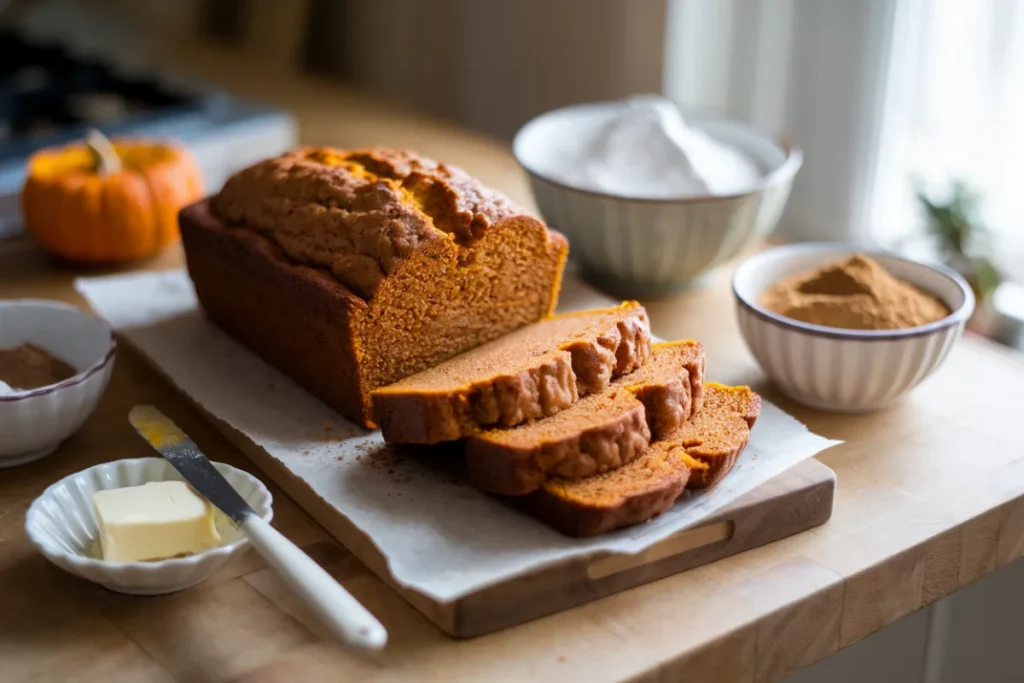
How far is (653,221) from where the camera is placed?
1823 mm

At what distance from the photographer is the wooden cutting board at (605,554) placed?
3.91 ft

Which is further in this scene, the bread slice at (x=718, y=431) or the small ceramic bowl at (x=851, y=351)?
the small ceramic bowl at (x=851, y=351)

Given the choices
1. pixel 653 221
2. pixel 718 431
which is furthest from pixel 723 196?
pixel 718 431

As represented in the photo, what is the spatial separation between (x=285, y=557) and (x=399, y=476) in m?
0.27

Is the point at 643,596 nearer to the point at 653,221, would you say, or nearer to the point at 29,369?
the point at 653,221

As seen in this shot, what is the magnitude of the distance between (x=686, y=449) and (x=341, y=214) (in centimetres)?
58

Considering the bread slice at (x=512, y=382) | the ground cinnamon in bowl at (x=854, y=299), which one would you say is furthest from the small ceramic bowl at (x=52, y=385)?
the ground cinnamon in bowl at (x=854, y=299)

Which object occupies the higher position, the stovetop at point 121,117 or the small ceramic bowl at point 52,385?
the stovetop at point 121,117

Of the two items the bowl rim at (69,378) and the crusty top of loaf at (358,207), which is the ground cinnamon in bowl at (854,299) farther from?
the bowl rim at (69,378)

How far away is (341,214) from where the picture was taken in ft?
5.20

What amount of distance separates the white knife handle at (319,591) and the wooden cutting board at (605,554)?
0.12 metres

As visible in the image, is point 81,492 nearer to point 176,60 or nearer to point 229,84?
point 229,84

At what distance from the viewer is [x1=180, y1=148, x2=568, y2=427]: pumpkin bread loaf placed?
1503 millimetres

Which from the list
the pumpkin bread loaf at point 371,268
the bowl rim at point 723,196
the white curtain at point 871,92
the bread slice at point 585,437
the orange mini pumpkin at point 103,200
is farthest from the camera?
the white curtain at point 871,92
